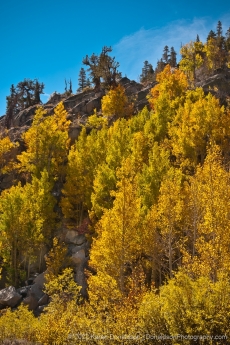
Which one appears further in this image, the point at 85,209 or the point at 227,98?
the point at 227,98

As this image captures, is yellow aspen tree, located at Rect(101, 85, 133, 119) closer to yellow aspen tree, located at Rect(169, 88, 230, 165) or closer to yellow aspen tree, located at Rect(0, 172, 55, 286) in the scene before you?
yellow aspen tree, located at Rect(169, 88, 230, 165)

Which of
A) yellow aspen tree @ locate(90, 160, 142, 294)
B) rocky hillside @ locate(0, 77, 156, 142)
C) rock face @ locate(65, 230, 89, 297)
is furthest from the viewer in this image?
rocky hillside @ locate(0, 77, 156, 142)

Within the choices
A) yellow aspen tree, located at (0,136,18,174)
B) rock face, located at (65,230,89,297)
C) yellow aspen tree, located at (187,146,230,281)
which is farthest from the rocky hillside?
yellow aspen tree, located at (187,146,230,281)

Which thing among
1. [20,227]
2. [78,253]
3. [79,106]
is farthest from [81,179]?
[79,106]

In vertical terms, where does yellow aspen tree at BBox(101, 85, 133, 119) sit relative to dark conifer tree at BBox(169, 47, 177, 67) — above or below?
below

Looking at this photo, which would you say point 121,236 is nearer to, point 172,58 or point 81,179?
point 81,179

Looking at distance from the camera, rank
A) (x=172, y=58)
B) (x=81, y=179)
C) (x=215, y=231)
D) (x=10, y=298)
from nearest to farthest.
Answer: (x=215, y=231) < (x=10, y=298) < (x=81, y=179) < (x=172, y=58)

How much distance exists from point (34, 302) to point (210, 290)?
17747mm

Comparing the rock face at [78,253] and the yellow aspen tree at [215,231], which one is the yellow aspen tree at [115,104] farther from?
the yellow aspen tree at [215,231]

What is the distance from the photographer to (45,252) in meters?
27.7

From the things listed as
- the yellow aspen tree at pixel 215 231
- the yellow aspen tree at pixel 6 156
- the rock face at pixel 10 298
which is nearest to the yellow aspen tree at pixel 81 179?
the rock face at pixel 10 298

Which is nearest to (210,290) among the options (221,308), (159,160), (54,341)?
(221,308)

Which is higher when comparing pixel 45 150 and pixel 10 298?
pixel 45 150

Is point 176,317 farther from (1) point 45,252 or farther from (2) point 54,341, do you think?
(1) point 45,252
